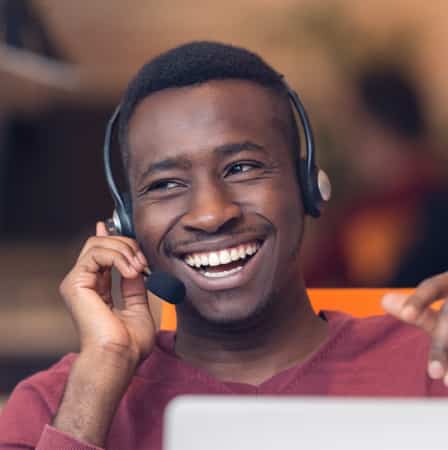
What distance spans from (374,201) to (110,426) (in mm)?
1860

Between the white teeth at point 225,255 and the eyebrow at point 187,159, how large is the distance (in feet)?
0.45

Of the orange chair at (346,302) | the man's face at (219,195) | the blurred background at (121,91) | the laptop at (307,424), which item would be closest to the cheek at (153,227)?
the man's face at (219,195)

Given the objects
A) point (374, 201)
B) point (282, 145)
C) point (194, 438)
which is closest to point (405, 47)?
point (374, 201)

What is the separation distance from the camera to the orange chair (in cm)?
146

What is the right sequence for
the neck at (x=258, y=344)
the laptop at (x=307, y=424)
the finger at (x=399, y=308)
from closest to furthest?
the laptop at (x=307, y=424) < the finger at (x=399, y=308) < the neck at (x=258, y=344)

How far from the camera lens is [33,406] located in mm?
1207

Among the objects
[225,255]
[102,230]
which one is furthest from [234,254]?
[102,230]

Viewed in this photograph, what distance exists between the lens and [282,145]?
4.22 ft

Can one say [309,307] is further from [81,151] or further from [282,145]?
[81,151]

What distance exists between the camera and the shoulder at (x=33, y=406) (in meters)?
1.17

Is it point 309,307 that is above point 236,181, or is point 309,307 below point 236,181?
below

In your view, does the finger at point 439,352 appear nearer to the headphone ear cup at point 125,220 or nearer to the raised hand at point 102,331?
the raised hand at point 102,331

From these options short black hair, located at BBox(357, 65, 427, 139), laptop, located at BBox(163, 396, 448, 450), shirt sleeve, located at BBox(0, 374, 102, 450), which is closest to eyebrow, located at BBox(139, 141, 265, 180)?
shirt sleeve, located at BBox(0, 374, 102, 450)

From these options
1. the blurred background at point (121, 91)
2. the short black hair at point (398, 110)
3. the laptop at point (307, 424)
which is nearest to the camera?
the laptop at point (307, 424)
